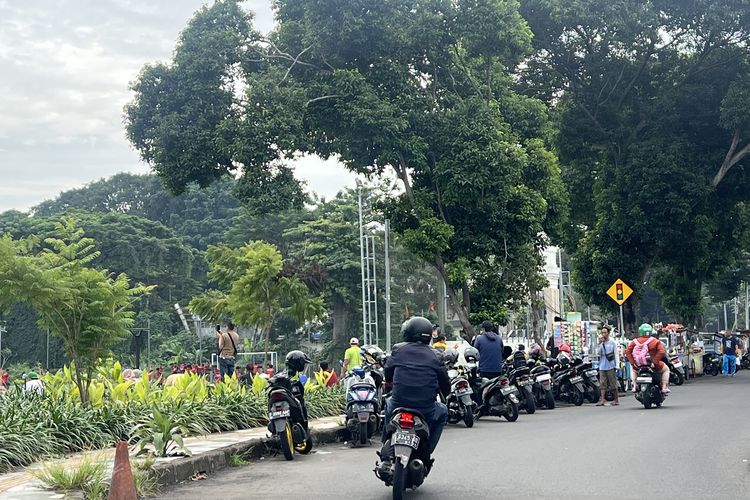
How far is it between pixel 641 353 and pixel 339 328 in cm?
3443

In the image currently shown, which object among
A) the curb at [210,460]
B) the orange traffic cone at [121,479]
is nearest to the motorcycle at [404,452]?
the orange traffic cone at [121,479]

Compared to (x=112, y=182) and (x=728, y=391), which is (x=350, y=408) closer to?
(x=728, y=391)

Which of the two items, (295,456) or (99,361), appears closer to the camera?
(295,456)

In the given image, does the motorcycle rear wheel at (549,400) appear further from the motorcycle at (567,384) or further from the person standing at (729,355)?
the person standing at (729,355)

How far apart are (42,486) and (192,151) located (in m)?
16.9

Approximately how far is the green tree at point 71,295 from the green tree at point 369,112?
813cm

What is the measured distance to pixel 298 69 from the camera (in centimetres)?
2675

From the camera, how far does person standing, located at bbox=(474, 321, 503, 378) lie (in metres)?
18.9

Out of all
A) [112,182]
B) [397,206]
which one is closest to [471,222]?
[397,206]

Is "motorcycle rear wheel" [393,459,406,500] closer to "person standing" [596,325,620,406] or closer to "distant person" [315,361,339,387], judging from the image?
"distant person" [315,361,339,387]

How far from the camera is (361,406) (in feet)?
47.4

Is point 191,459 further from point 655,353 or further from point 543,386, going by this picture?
point 543,386

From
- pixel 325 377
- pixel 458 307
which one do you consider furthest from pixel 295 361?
pixel 458 307

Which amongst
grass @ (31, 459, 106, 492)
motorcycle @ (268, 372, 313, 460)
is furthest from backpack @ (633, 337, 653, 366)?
grass @ (31, 459, 106, 492)
